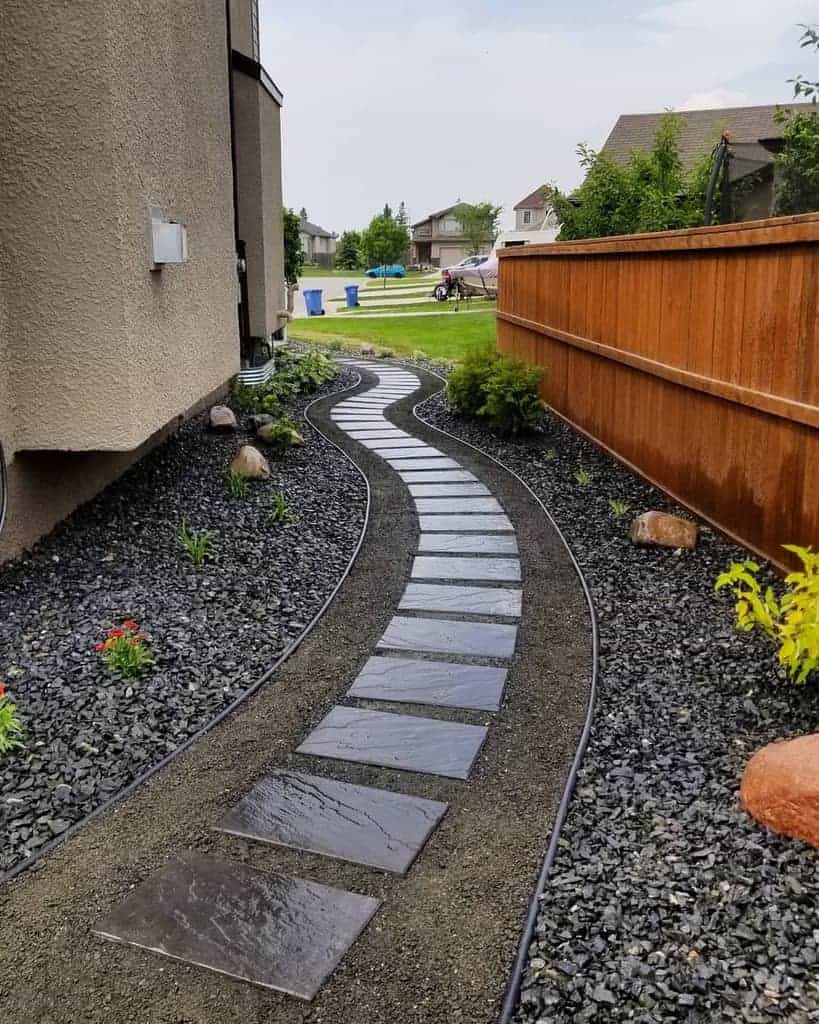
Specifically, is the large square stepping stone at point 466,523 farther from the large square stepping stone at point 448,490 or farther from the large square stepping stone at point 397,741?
the large square stepping stone at point 397,741

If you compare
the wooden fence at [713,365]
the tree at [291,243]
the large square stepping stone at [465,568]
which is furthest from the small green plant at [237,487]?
the tree at [291,243]

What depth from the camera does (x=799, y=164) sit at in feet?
22.4

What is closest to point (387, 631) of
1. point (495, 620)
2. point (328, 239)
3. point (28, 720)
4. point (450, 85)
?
point (495, 620)

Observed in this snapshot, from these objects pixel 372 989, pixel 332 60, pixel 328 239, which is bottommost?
pixel 372 989

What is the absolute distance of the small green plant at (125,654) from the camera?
11.9ft

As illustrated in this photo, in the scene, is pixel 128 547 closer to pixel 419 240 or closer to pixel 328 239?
pixel 419 240

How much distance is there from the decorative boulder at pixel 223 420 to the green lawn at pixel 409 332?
711 cm

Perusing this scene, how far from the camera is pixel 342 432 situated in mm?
8625

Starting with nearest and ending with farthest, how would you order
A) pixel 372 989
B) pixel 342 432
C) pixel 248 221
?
pixel 372 989 < pixel 342 432 < pixel 248 221

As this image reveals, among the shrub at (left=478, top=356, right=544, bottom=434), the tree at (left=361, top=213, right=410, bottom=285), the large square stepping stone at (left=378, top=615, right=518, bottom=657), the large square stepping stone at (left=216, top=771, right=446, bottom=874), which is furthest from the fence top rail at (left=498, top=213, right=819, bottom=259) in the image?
the tree at (left=361, top=213, right=410, bottom=285)

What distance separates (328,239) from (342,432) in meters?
93.0

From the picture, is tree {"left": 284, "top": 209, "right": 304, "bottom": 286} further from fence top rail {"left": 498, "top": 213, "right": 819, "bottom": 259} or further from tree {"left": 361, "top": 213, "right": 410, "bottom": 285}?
tree {"left": 361, "top": 213, "right": 410, "bottom": 285}

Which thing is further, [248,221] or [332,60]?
[332,60]

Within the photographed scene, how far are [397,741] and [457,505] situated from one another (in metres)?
3.19
